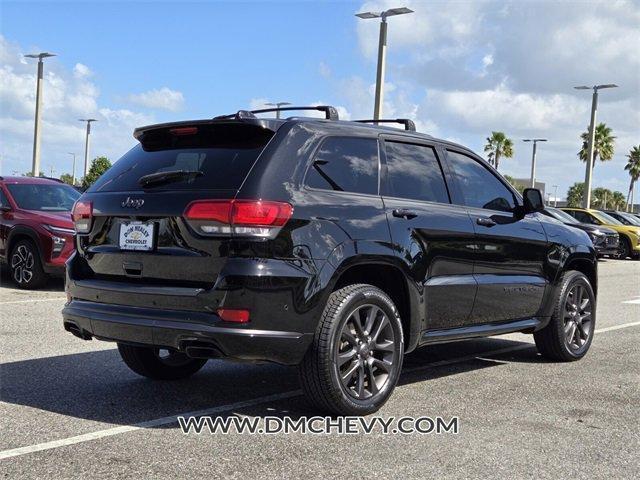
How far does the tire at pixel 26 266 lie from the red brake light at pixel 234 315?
7.67 meters

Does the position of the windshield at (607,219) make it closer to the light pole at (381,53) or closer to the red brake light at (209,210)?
the light pole at (381,53)

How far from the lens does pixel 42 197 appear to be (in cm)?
1221

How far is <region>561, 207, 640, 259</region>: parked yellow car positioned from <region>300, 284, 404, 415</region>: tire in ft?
72.3

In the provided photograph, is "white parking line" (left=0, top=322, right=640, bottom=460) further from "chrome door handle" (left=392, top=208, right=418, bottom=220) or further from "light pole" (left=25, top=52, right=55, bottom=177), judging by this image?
"light pole" (left=25, top=52, right=55, bottom=177)

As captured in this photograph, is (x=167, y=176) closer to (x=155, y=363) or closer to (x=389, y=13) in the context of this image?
(x=155, y=363)

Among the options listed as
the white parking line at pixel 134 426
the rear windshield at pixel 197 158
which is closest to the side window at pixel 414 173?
the rear windshield at pixel 197 158

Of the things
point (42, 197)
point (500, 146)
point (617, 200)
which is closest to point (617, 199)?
point (617, 200)

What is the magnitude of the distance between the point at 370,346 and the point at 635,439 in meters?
1.59

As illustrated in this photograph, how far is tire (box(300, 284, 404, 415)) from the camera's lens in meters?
4.48

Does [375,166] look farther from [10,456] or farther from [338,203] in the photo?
[10,456]

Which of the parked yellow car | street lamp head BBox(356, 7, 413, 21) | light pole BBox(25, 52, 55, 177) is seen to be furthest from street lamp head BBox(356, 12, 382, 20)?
light pole BBox(25, 52, 55, 177)

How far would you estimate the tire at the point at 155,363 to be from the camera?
18.5 ft

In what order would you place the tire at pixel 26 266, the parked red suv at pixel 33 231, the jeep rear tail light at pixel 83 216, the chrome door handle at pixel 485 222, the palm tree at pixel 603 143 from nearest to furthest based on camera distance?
1. the jeep rear tail light at pixel 83 216
2. the chrome door handle at pixel 485 222
3. the parked red suv at pixel 33 231
4. the tire at pixel 26 266
5. the palm tree at pixel 603 143

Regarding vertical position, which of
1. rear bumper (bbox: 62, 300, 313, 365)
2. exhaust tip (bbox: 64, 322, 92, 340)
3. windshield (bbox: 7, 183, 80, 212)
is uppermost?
windshield (bbox: 7, 183, 80, 212)
